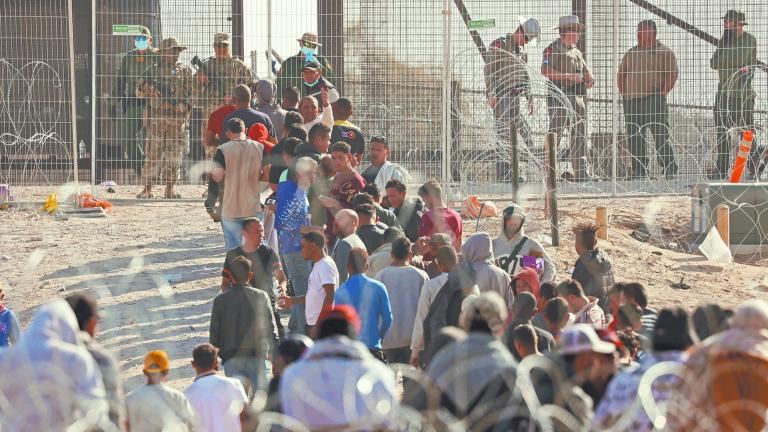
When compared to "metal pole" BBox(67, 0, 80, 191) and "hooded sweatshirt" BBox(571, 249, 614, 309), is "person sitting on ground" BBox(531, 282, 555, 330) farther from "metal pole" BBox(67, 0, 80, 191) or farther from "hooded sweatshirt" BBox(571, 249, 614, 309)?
"metal pole" BBox(67, 0, 80, 191)

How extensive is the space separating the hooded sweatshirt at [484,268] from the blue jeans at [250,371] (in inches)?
57.1

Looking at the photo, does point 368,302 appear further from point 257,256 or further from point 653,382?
point 653,382

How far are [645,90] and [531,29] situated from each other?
1.53 m

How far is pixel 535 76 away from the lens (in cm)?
1590

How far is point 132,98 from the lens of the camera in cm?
1641

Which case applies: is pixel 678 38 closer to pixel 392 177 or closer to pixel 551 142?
pixel 551 142

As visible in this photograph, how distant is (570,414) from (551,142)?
25.3ft

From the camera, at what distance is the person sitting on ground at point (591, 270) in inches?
389

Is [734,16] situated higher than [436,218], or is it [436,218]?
[734,16]

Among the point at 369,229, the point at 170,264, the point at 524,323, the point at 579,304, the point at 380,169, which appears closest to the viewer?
the point at 524,323

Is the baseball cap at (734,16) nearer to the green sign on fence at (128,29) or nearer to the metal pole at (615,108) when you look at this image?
the metal pole at (615,108)

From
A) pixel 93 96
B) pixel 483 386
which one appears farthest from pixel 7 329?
pixel 93 96

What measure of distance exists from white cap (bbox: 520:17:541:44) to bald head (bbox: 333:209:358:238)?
665 centimetres

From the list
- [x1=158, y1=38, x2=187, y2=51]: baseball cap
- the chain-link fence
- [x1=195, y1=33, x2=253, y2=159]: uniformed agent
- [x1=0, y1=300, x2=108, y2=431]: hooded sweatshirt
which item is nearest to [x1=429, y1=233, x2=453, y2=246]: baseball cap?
[x1=0, y1=300, x2=108, y2=431]: hooded sweatshirt
